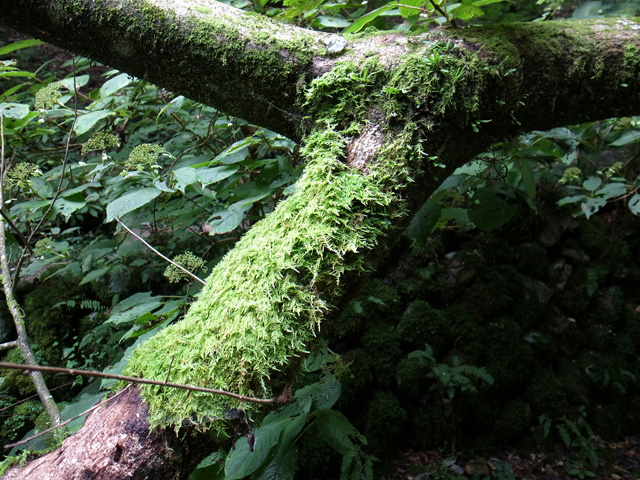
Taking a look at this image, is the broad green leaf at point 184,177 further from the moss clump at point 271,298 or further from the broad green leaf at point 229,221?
the moss clump at point 271,298

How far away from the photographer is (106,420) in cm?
104

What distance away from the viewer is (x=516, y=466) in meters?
3.40

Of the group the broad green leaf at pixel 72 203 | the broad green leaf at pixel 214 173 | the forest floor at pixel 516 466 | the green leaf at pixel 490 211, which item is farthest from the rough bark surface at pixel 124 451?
the forest floor at pixel 516 466

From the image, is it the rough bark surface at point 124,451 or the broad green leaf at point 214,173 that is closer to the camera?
the rough bark surface at point 124,451

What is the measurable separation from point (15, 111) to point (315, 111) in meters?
1.56

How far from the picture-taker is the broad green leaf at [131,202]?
4.99ft

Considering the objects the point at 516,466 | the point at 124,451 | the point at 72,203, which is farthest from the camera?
the point at 516,466

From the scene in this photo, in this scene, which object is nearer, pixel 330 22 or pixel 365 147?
pixel 365 147

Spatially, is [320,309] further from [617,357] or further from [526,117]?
[617,357]

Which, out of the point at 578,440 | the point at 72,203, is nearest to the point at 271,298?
the point at 72,203

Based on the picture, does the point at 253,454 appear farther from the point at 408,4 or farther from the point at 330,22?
the point at 330,22

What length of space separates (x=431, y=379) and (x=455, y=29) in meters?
2.82

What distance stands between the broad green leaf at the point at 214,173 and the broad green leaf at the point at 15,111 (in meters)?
0.95

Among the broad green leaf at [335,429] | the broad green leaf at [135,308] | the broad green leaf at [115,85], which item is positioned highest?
the broad green leaf at [115,85]
